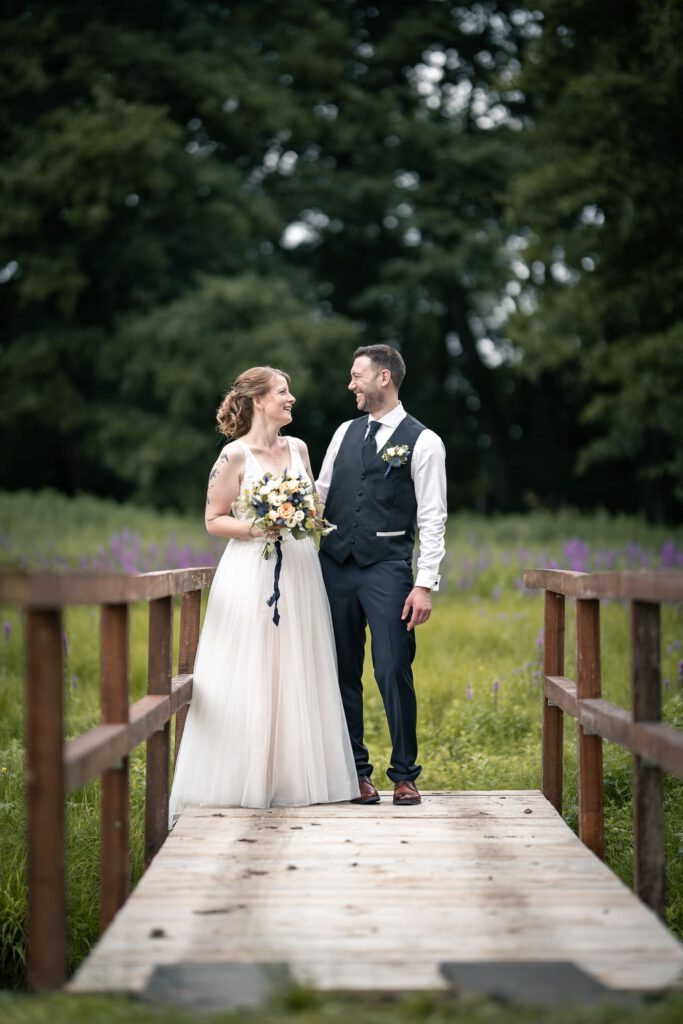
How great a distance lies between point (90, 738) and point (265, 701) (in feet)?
5.96

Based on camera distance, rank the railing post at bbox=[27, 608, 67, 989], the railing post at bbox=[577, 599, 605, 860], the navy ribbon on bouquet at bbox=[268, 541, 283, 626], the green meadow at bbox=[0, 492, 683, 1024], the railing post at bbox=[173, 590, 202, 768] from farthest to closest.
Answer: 1. the railing post at bbox=[173, 590, 202, 768]
2. the navy ribbon on bouquet at bbox=[268, 541, 283, 626]
3. the railing post at bbox=[577, 599, 605, 860]
4. the railing post at bbox=[27, 608, 67, 989]
5. the green meadow at bbox=[0, 492, 683, 1024]

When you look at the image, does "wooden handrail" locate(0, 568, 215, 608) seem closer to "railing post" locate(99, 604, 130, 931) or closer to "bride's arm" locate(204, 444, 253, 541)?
"railing post" locate(99, 604, 130, 931)

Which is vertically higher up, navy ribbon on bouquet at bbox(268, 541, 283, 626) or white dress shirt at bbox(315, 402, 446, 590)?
white dress shirt at bbox(315, 402, 446, 590)

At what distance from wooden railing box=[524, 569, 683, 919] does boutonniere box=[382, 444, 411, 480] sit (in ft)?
2.91

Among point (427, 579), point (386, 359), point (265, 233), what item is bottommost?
point (427, 579)

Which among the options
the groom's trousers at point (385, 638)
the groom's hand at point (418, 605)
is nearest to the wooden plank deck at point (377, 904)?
the groom's trousers at point (385, 638)

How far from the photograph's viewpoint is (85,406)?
25.8 meters

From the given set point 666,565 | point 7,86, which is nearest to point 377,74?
point 7,86

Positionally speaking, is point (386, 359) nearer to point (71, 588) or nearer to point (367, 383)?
point (367, 383)

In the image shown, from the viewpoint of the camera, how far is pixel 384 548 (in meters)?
5.79

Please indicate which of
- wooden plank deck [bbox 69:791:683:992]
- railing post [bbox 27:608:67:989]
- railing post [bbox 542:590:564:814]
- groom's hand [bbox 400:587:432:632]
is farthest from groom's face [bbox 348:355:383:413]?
railing post [bbox 27:608:67:989]

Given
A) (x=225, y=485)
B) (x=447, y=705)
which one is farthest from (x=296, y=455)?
(x=447, y=705)

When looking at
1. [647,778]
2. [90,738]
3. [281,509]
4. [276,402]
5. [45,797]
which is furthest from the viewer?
[276,402]

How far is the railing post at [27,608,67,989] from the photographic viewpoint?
335 centimetres
